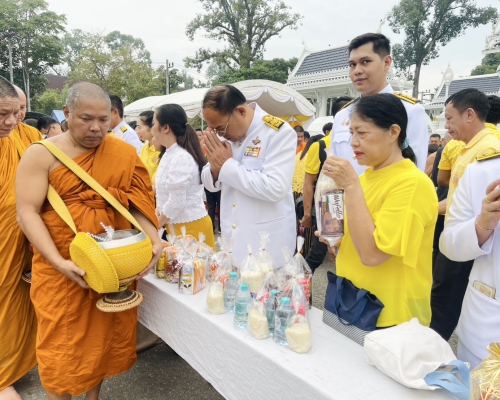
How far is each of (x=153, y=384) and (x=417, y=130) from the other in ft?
8.52

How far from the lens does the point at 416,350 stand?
3.66 feet

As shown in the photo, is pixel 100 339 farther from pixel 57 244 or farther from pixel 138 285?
pixel 57 244

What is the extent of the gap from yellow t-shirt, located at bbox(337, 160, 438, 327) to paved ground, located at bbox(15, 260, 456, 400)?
5.17ft

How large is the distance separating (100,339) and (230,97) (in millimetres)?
1609

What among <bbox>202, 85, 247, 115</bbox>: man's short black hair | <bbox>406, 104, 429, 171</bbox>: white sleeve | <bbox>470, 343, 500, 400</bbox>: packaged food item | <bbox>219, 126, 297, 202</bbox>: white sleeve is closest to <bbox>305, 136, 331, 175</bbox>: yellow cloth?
<bbox>406, 104, 429, 171</bbox>: white sleeve

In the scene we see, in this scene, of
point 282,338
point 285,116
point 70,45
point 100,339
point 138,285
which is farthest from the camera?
point 70,45

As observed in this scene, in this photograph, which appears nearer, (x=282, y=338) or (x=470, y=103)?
(x=282, y=338)

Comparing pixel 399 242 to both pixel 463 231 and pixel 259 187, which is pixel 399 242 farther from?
pixel 259 187

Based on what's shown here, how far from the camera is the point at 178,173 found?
107 inches

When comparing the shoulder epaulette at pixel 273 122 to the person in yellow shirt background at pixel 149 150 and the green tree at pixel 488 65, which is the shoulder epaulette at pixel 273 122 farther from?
the green tree at pixel 488 65

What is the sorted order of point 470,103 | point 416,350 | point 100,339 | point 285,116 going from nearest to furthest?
point 416,350
point 100,339
point 470,103
point 285,116

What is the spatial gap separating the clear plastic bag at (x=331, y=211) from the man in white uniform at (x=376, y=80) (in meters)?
0.89

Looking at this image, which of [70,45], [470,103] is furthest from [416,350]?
[70,45]

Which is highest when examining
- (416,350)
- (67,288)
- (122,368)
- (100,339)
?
(416,350)
